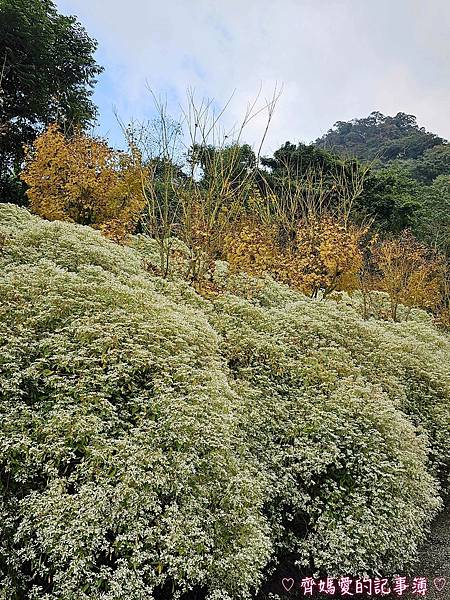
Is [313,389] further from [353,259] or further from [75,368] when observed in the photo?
[353,259]

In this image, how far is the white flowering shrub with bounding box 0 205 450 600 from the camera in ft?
8.38

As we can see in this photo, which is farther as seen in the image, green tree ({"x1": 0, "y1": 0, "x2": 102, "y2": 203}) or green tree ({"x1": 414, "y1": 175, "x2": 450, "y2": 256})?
green tree ({"x1": 414, "y1": 175, "x2": 450, "y2": 256})

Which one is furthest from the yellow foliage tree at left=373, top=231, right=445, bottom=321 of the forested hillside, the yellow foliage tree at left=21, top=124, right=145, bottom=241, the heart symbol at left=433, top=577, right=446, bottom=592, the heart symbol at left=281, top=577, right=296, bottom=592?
the heart symbol at left=281, top=577, right=296, bottom=592

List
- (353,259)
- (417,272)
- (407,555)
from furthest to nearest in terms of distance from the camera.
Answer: (417,272), (353,259), (407,555)

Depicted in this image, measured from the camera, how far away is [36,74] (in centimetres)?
1390

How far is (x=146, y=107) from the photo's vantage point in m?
7.29

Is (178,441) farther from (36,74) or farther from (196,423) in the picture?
(36,74)

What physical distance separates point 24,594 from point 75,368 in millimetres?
1231

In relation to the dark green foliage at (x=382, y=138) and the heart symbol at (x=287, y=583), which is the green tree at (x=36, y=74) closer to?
the heart symbol at (x=287, y=583)

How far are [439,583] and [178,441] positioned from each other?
2.54m

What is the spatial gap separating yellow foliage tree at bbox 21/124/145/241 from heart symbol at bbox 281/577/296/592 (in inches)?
229

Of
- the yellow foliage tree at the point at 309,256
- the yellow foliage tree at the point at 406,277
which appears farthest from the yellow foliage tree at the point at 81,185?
the yellow foliage tree at the point at 406,277

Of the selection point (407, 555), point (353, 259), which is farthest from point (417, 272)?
point (407, 555)

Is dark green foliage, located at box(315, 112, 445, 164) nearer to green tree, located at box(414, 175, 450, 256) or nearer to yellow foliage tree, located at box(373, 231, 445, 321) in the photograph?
green tree, located at box(414, 175, 450, 256)
